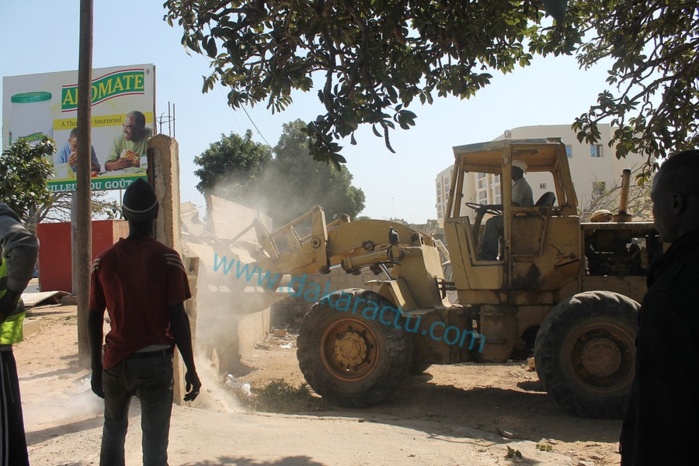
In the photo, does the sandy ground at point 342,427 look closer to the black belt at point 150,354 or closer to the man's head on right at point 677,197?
the black belt at point 150,354

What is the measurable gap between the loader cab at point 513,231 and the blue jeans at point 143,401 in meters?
4.66

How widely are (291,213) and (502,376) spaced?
22.0 m

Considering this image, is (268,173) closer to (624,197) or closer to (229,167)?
(229,167)

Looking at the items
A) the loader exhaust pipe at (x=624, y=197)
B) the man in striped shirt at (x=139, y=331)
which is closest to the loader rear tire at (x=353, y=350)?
the loader exhaust pipe at (x=624, y=197)

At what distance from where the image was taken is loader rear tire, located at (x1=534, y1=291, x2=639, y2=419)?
247 inches

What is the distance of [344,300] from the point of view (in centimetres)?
730

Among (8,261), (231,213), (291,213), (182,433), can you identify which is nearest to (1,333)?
(8,261)

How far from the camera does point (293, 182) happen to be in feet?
95.8

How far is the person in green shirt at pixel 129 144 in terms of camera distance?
14109mm

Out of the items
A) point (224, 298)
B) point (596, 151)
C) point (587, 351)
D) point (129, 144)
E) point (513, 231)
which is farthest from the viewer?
point (596, 151)

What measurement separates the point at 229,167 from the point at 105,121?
14900mm

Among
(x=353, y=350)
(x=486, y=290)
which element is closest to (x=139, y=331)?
(x=353, y=350)

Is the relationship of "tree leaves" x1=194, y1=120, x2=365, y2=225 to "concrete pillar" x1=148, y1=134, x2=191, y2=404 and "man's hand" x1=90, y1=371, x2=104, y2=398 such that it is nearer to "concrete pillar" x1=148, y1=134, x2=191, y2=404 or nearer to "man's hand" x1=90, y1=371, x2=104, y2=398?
"concrete pillar" x1=148, y1=134, x2=191, y2=404

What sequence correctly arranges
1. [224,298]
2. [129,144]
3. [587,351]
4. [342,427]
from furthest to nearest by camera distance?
[129,144]
[224,298]
[587,351]
[342,427]
